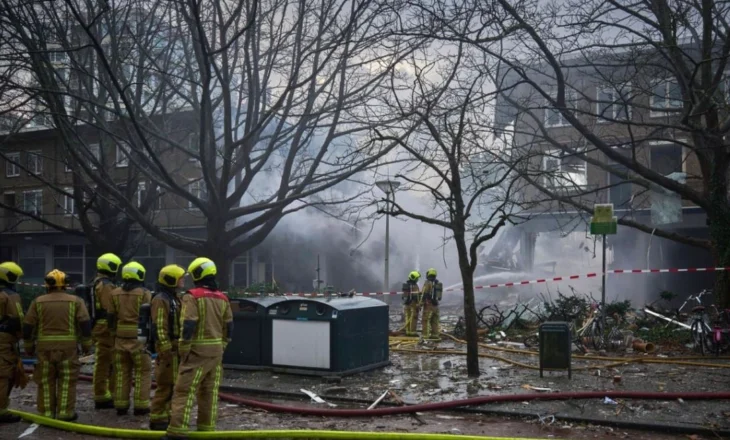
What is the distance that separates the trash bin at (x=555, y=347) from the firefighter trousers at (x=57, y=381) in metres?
5.98

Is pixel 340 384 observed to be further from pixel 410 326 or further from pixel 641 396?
pixel 410 326

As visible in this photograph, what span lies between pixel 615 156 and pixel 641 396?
5.28 m

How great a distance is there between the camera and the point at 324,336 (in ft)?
33.6

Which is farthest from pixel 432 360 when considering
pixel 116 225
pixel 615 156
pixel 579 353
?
pixel 116 225

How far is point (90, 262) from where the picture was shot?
34.1 m

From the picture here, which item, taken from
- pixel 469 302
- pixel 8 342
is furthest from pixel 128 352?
pixel 469 302

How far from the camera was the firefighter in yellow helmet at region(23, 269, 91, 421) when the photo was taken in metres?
7.57

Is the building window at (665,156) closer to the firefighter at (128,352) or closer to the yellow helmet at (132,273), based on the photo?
the yellow helmet at (132,273)

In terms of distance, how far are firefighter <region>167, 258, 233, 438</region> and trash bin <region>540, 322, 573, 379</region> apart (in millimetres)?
4845

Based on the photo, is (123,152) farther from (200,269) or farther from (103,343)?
(200,269)

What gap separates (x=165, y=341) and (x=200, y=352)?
0.65 m

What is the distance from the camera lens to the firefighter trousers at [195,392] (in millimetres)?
6414

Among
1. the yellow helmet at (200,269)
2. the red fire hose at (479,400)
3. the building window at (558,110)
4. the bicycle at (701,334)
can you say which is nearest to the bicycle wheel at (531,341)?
the bicycle at (701,334)

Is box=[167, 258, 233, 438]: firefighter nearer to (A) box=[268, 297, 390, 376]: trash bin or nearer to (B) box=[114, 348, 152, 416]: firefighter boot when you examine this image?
(B) box=[114, 348, 152, 416]: firefighter boot
